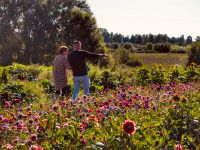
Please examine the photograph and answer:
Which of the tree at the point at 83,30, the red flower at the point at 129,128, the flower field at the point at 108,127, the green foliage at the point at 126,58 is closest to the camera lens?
the red flower at the point at 129,128

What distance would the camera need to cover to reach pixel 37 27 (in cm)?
3569

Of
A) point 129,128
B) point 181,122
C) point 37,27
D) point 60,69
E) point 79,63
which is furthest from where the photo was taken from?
point 37,27

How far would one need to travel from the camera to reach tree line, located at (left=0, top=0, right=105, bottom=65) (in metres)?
33.6

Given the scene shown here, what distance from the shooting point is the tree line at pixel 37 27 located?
3359 centimetres

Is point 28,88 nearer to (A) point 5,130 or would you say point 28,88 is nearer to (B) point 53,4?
(A) point 5,130

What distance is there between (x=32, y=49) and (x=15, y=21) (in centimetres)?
387

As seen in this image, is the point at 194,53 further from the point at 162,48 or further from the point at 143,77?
the point at 162,48

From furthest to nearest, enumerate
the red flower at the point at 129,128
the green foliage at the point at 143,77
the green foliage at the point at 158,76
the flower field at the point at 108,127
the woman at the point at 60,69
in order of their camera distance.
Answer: the green foliage at the point at 143,77 < the green foliage at the point at 158,76 < the woman at the point at 60,69 < the flower field at the point at 108,127 < the red flower at the point at 129,128

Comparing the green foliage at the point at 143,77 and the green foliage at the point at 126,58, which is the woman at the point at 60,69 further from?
the green foliage at the point at 126,58

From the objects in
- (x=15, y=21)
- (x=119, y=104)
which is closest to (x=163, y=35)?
(x=15, y=21)

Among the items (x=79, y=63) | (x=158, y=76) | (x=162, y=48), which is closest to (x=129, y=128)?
(x=79, y=63)

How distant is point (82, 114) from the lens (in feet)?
17.0

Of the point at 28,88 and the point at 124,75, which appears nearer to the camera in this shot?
the point at 28,88

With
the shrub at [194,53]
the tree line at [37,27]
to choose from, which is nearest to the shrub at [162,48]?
the tree line at [37,27]
